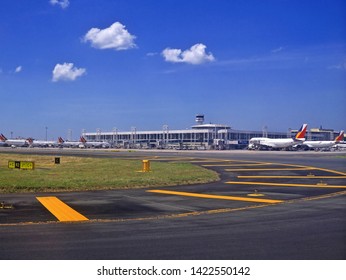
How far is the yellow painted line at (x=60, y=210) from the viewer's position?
11828mm

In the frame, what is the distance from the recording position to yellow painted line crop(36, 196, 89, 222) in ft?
38.8

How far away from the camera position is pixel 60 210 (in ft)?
43.9

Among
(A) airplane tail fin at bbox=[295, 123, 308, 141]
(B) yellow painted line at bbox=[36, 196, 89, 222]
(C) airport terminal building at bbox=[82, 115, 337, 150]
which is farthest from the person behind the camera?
(C) airport terminal building at bbox=[82, 115, 337, 150]

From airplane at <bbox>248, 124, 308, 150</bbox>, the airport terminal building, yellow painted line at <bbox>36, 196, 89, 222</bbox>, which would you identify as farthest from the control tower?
yellow painted line at <bbox>36, 196, 89, 222</bbox>

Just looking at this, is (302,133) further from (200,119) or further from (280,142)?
(200,119)

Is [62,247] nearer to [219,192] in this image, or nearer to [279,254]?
[279,254]

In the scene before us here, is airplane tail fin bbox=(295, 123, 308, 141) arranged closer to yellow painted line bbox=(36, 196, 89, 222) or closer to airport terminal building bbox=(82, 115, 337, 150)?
airport terminal building bbox=(82, 115, 337, 150)

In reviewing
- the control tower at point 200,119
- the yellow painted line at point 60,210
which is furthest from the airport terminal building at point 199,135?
the yellow painted line at point 60,210

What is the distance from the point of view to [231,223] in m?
10.9

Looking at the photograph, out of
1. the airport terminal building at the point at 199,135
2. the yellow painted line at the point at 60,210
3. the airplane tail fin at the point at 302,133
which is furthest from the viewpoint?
the airport terminal building at the point at 199,135

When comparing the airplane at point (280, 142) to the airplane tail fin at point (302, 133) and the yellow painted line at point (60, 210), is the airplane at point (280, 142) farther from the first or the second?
the yellow painted line at point (60, 210)

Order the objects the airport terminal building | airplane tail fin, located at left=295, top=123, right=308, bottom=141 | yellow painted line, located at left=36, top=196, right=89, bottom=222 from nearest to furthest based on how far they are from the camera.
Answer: yellow painted line, located at left=36, top=196, right=89, bottom=222
airplane tail fin, located at left=295, top=123, right=308, bottom=141
the airport terminal building

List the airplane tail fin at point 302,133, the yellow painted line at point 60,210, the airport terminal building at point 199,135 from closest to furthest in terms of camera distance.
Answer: the yellow painted line at point 60,210 < the airplane tail fin at point 302,133 < the airport terminal building at point 199,135
